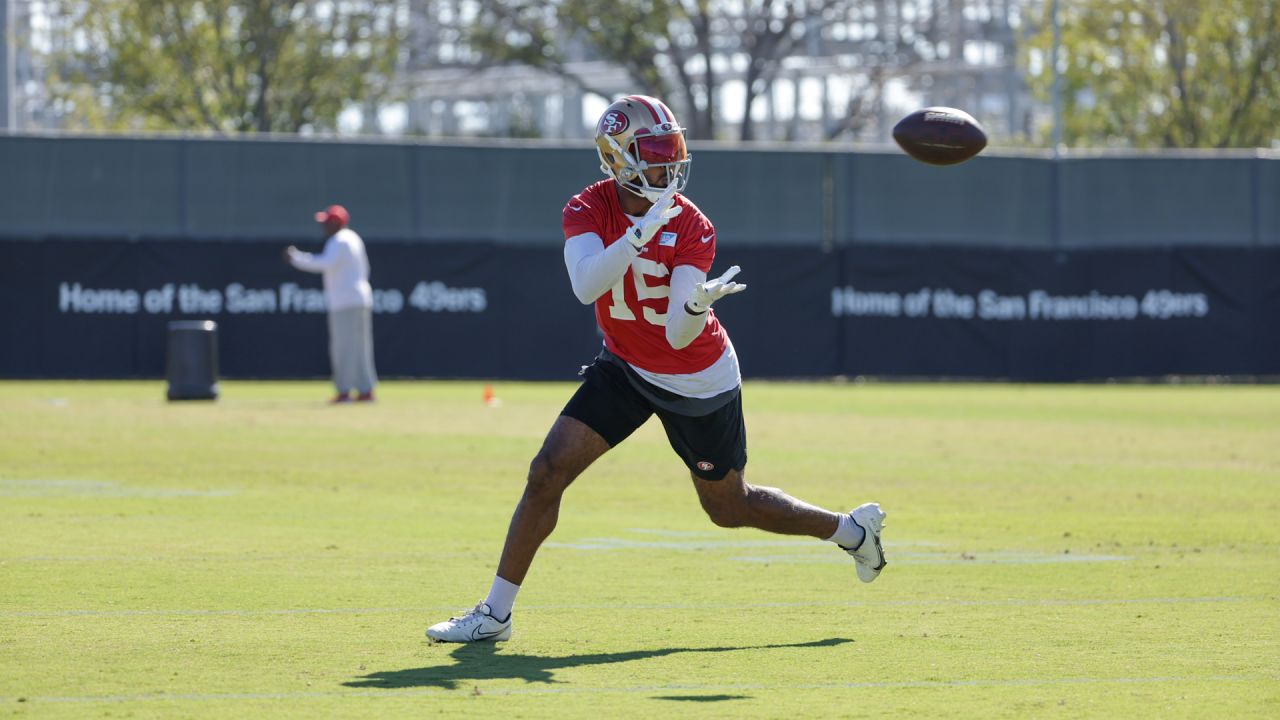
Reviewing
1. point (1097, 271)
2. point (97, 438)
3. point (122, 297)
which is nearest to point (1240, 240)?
point (1097, 271)

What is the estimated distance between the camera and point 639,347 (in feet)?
26.9

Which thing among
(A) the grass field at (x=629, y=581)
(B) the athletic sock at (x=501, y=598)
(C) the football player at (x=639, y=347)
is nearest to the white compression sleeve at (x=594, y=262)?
(C) the football player at (x=639, y=347)

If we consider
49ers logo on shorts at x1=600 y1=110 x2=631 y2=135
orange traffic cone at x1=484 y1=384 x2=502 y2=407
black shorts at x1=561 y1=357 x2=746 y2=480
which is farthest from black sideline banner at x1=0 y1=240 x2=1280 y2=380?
49ers logo on shorts at x1=600 y1=110 x2=631 y2=135

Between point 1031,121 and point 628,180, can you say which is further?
point 1031,121

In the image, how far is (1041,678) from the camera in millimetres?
7055

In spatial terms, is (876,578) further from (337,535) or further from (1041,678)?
(337,535)

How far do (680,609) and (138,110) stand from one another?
1801 inches

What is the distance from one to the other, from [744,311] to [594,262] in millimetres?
21872

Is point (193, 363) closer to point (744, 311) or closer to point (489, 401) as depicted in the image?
point (489, 401)

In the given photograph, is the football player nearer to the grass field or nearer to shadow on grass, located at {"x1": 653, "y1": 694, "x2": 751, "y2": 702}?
the grass field

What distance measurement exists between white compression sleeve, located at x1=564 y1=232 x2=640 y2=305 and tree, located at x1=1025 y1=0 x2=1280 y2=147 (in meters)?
46.6

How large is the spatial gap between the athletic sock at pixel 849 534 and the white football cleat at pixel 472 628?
1.79m

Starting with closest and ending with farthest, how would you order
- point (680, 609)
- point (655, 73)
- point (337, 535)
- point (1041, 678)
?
point (1041, 678), point (680, 609), point (337, 535), point (655, 73)

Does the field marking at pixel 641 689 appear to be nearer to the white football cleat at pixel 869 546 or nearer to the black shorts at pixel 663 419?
the black shorts at pixel 663 419
